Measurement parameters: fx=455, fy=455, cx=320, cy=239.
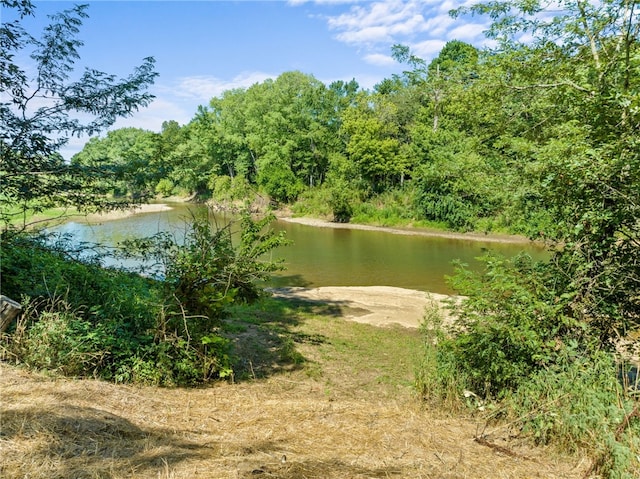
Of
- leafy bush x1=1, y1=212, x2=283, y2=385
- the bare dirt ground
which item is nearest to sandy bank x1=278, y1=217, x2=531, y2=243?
leafy bush x1=1, y1=212, x2=283, y2=385

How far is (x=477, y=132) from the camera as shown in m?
9.73

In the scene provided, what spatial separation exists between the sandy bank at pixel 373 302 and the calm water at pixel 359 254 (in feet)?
6.10

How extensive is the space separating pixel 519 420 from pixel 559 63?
5.80m

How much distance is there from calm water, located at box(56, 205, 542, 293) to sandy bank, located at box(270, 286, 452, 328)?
73.3 inches

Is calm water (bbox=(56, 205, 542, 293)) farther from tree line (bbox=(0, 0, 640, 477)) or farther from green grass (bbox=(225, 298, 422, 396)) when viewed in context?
tree line (bbox=(0, 0, 640, 477))

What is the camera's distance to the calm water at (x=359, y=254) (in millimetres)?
20281

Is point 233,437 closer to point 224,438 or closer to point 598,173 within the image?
point 224,438

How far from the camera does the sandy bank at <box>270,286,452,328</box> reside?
1343cm

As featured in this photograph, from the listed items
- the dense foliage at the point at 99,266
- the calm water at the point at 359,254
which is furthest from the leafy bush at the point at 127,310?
the calm water at the point at 359,254

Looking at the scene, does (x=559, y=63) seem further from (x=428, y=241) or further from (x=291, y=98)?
(x=291, y=98)

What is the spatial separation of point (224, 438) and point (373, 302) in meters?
11.4

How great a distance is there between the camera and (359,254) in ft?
86.2

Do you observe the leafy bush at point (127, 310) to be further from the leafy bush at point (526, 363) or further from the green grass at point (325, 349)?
the leafy bush at point (526, 363)

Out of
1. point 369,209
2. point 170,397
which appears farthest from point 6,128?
point 369,209
